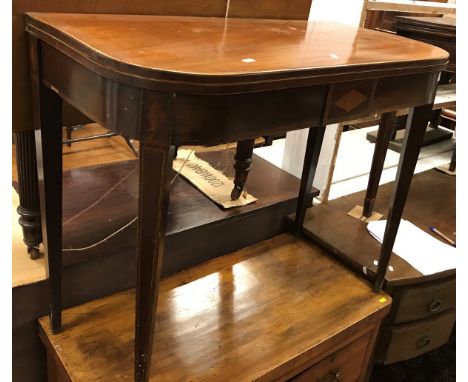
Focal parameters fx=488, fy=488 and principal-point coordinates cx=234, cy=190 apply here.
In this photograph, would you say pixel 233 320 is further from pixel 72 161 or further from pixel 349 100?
pixel 72 161

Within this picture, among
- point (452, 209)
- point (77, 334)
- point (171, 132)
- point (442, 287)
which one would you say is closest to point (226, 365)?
point (77, 334)

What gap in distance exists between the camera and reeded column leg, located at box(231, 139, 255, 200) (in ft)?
4.20

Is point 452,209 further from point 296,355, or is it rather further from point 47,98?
point 47,98

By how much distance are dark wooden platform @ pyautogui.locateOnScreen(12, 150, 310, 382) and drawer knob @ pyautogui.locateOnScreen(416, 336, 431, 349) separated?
19.8 inches

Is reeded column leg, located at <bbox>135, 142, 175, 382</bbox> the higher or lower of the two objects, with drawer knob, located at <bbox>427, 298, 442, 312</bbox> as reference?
higher

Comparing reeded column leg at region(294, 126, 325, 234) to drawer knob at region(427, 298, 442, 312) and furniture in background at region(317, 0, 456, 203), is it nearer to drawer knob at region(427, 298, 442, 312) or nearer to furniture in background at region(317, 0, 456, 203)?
furniture in background at region(317, 0, 456, 203)

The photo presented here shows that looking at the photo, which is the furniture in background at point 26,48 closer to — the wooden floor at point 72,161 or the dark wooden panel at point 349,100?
the wooden floor at point 72,161

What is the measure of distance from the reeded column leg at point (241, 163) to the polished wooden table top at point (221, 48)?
1.13 feet

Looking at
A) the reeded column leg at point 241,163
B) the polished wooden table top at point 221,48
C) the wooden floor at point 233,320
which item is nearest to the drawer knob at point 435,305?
the wooden floor at point 233,320

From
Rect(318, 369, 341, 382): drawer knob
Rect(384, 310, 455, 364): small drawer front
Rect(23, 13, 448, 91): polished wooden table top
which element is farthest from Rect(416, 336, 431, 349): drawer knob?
Rect(23, 13, 448, 91): polished wooden table top

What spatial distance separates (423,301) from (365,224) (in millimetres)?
271

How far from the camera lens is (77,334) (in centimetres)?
97

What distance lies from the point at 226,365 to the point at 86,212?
0.48 meters

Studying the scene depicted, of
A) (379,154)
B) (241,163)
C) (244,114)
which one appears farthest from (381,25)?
(244,114)
